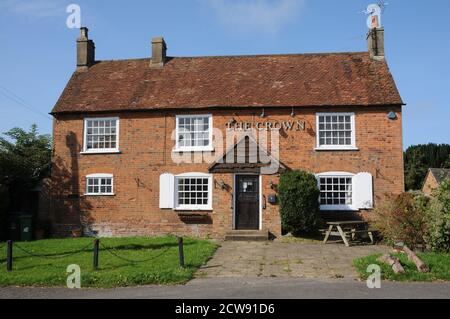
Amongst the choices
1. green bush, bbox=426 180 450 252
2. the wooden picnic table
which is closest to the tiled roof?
the wooden picnic table

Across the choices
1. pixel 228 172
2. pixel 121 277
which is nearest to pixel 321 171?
pixel 228 172

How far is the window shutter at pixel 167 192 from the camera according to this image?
17.9 m

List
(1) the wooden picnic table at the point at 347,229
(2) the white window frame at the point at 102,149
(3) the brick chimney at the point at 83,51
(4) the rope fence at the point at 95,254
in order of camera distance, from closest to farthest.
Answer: (4) the rope fence at the point at 95,254, (1) the wooden picnic table at the point at 347,229, (2) the white window frame at the point at 102,149, (3) the brick chimney at the point at 83,51

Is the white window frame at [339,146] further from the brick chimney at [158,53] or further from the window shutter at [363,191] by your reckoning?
the brick chimney at [158,53]

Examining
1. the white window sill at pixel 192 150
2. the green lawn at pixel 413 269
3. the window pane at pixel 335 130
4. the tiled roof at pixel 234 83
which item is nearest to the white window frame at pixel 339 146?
the window pane at pixel 335 130

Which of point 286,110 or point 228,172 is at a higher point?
point 286,110

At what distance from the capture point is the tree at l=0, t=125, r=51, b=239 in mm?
A: 18828

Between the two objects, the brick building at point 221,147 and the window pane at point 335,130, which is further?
the window pane at point 335,130

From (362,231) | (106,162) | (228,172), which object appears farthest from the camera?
(106,162)

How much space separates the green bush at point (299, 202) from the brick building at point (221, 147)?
0.91 metres

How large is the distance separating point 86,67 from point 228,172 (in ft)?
32.5
